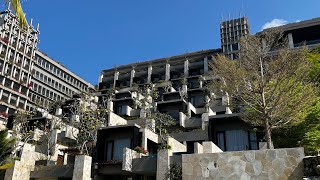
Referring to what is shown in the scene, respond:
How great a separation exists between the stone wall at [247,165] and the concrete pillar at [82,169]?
28.6 ft

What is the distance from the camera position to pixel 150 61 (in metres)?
86.4

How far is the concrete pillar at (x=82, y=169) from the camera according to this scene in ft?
83.0

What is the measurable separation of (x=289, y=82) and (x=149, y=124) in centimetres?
1715

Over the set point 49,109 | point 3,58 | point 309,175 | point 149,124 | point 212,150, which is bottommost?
point 309,175

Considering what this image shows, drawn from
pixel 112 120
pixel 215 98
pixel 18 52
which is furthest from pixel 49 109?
pixel 18 52

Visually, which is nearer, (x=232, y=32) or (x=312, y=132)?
(x=312, y=132)

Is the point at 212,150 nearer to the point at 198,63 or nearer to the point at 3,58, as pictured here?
the point at 198,63

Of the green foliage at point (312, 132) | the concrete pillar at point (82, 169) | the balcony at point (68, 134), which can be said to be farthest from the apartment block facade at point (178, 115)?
the balcony at point (68, 134)

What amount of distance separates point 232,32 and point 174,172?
2599 inches

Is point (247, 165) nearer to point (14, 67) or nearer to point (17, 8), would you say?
point (17, 8)

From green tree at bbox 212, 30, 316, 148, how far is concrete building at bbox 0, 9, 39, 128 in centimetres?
6094

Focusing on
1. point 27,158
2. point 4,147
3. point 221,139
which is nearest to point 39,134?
point 4,147

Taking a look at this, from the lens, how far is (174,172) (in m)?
22.0

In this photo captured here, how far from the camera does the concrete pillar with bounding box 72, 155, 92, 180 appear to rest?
25292 mm
